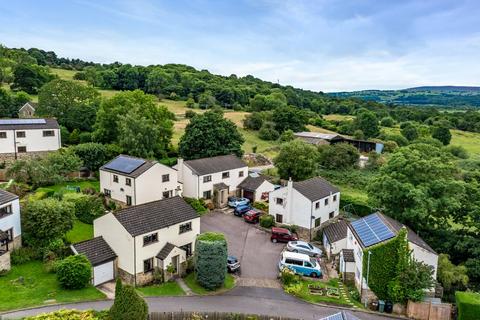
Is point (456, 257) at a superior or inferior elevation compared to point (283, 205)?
inferior

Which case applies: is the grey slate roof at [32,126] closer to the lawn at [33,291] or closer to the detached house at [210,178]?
the detached house at [210,178]

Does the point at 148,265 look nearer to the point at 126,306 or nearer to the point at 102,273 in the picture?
the point at 102,273

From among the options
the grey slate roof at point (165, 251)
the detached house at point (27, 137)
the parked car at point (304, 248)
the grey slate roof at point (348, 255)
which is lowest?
the parked car at point (304, 248)

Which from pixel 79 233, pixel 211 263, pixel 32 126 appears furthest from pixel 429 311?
pixel 32 126

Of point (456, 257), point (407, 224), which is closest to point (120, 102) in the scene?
point (407, 224)

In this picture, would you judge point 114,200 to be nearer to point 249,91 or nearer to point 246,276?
point 246,276

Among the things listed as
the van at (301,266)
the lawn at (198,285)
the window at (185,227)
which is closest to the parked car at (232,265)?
the lawn at (198,285)
